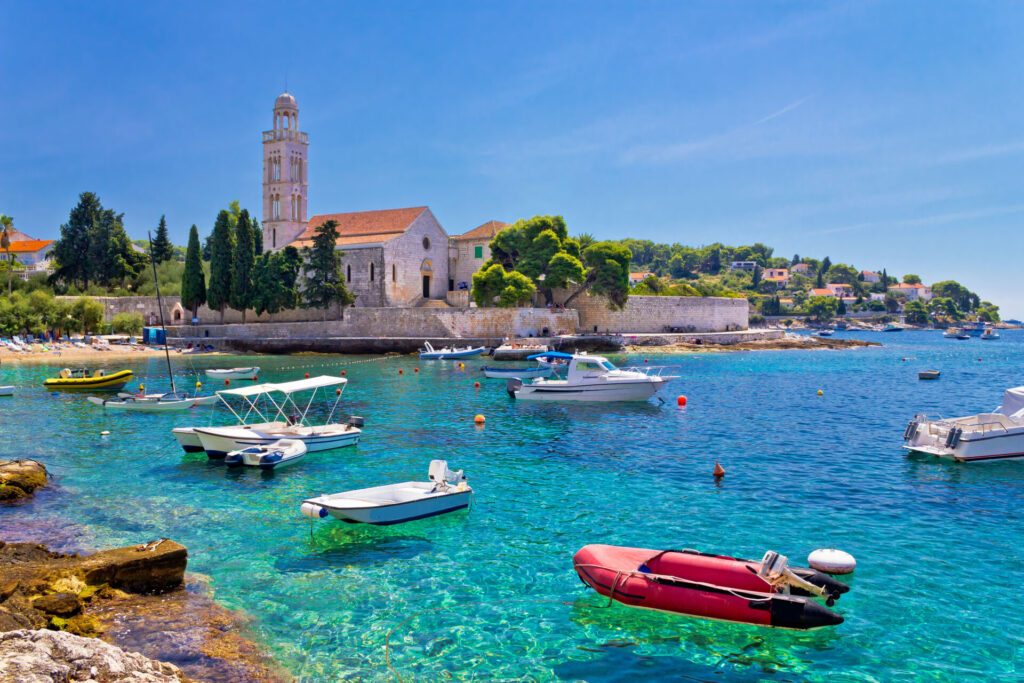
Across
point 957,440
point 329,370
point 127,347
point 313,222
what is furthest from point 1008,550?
point 313,222

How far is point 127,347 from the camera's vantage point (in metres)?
55.2

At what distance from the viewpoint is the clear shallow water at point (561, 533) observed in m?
7.68

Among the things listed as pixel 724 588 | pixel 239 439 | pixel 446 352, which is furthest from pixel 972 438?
pixel 446 352

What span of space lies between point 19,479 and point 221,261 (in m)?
49.5

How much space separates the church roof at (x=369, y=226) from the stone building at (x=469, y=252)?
Result: 5986 mm

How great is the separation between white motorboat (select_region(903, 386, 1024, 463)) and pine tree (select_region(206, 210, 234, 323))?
55.9 meters

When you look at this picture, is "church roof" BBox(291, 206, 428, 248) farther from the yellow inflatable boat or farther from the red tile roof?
the red tile roof

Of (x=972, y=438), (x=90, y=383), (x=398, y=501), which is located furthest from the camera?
(x=90, y=383)

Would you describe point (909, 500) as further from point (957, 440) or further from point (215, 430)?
point (215, 430)

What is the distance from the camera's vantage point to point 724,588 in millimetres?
7867

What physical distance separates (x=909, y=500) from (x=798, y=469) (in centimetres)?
286

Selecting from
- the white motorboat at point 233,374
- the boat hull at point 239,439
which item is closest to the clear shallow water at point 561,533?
the boat hull at point 239,439

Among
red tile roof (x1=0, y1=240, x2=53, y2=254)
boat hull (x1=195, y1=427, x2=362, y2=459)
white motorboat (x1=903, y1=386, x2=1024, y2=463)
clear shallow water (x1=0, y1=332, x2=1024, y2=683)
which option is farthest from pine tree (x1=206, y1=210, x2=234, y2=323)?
white motorboat (x1=903, y1=386, x2=1024, y2=463)

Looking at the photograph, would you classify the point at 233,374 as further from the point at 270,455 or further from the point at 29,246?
the point at 29,246
